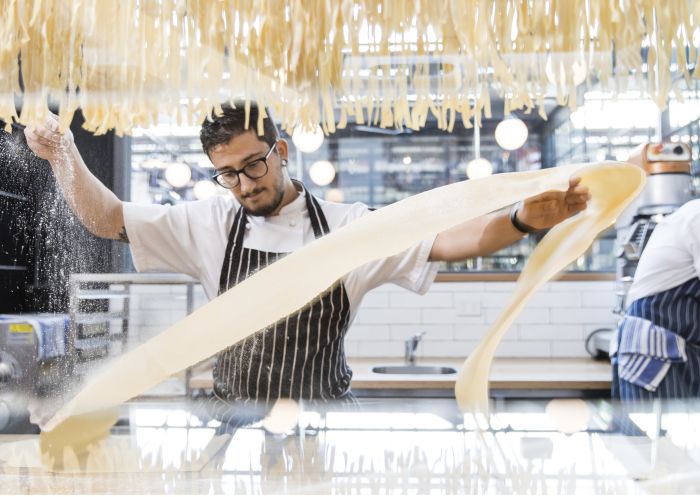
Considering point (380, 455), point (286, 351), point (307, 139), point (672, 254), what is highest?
point (307, 139)

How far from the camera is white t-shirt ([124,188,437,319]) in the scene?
64 centimetres

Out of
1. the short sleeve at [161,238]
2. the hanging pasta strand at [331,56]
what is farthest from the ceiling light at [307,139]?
the short sleeve at [161,238]

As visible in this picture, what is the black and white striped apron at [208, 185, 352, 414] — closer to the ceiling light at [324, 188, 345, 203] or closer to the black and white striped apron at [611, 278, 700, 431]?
the ceiling light at [324, 188, 345, 203]

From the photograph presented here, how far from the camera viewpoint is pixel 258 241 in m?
0.65

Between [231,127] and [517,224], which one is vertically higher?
[231,127]

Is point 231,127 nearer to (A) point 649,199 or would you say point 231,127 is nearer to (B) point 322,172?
(B) point 322,172

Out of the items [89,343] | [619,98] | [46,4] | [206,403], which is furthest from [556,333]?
[46,4]

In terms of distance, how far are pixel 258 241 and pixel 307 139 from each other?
123 mm

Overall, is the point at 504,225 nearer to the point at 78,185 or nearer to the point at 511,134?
the point at 511,134

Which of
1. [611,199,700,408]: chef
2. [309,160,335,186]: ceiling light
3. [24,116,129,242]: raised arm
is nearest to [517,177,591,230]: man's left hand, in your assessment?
[611,199,700,408]: chef

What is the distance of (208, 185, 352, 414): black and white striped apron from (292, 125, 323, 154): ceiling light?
0.05 meters

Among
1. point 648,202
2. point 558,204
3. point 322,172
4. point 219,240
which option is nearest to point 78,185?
point 219,240

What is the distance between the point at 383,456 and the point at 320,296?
0.18m

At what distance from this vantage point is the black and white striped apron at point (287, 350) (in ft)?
2.09
